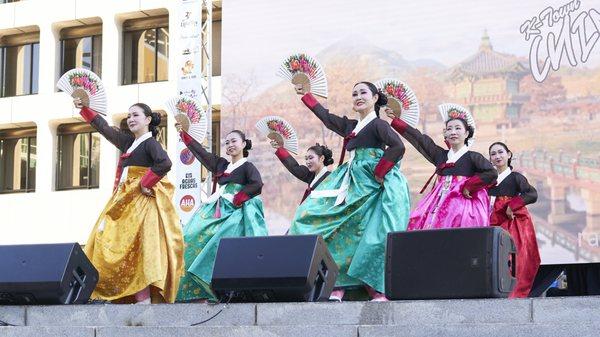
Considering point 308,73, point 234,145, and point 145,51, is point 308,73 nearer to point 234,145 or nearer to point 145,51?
point 234,145

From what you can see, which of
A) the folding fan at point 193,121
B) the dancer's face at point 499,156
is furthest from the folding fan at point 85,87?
the dancer's face at point 499,156

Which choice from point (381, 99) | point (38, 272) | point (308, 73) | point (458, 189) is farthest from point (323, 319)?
point (308, 73)

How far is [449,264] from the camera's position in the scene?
5770 millimetres

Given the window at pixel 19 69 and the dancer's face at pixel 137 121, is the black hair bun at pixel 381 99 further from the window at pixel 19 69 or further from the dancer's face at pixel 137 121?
Result: the window at pixel 19 69

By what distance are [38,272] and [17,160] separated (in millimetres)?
12992

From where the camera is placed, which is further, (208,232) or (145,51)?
(145,51)

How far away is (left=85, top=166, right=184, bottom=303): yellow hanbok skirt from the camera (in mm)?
7785

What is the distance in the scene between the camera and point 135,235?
7.86 metres

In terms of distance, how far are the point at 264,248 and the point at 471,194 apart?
6.97ft

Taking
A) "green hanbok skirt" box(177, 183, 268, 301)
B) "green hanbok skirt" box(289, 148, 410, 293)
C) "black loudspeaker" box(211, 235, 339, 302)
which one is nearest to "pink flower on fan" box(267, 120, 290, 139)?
"green hanbok skirt" box(177, 183, 268, 301)

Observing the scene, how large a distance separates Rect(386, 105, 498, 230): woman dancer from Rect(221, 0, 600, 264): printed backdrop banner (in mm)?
2549

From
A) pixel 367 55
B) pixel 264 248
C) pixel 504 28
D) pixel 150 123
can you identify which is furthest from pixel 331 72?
pixel 264 248

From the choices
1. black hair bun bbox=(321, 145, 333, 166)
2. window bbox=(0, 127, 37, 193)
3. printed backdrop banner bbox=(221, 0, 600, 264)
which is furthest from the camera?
window bbox=(0, 127, 37, 193)

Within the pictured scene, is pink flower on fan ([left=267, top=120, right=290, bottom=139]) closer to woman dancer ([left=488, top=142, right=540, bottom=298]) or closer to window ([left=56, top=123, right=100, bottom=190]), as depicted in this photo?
woman dancer ([left=488, top=142, right=540, bottom=298])
